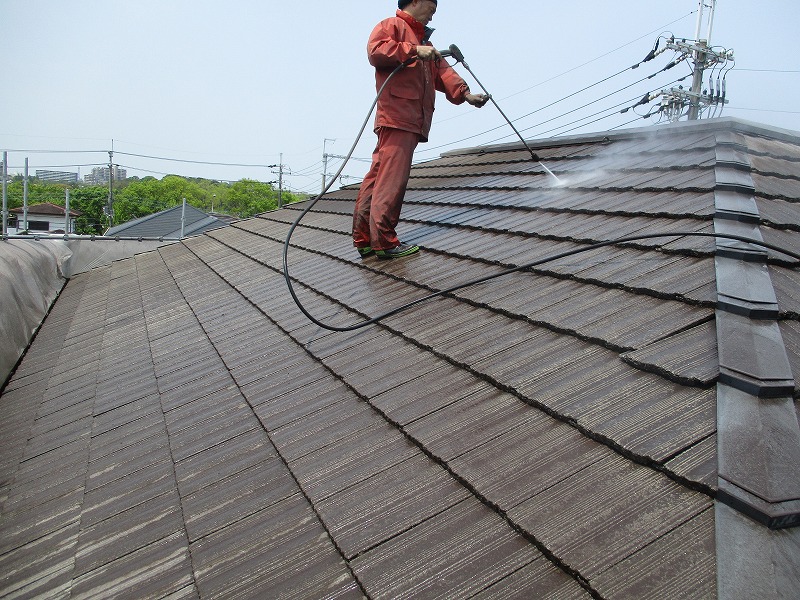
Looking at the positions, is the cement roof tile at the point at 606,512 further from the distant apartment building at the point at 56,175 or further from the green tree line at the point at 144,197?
the green tree line at the point at 144,197

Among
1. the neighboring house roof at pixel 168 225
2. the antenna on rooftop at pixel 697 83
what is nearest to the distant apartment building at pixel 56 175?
the neighboring house roof at pixel 168 225

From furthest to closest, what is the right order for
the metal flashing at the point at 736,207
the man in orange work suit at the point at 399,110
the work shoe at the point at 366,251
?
1. the work shoe at the point at 366,251
2. the man in orange work suit at the point at 399,110
3. the metal flashing at the point at 736,207

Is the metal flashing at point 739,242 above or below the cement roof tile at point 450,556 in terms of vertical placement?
above

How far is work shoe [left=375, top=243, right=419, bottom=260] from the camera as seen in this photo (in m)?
3.79

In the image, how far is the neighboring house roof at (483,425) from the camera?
3.84 feet

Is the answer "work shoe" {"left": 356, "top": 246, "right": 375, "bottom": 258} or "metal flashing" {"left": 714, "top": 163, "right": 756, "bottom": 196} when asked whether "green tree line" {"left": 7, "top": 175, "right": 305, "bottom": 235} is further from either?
"metal flashing" {"left": 714, "top": 163, "right": 756, "bottom": 196}

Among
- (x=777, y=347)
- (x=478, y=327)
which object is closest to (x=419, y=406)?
(x=478, y=327)

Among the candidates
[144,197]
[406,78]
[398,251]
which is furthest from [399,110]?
[144,197]

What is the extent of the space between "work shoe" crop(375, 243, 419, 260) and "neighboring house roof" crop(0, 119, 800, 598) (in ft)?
0.32

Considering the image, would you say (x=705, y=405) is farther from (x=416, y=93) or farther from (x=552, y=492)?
(x=416, y=93)

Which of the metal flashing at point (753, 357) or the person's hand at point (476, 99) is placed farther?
the person's hand at point (476, 99)

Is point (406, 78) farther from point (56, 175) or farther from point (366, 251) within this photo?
point (56, 175)

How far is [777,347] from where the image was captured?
1.54m

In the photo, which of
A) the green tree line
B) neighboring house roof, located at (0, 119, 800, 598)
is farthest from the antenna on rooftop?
the green tree line
